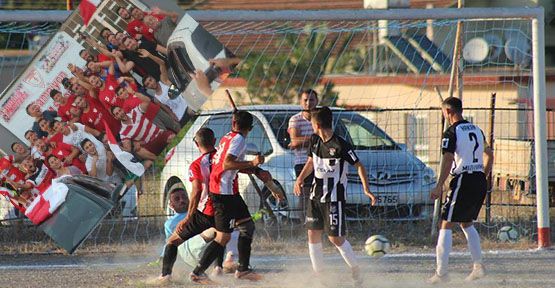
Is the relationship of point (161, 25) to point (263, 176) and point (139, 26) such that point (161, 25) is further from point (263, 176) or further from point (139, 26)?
point (263, 176)

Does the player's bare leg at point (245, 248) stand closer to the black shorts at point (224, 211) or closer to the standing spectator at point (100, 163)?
the black shorts at point (224, 211)

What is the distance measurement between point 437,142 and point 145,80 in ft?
19.9

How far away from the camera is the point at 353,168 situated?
45.7 feet

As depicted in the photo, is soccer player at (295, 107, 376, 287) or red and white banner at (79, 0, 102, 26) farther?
red and white banner at (79, 0, 102, 26)

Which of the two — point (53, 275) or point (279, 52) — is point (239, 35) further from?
point (53, 275)

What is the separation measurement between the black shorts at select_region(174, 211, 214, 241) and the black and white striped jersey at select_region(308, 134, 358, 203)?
3.35 feet

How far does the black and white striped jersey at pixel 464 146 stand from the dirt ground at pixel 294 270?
107 centimetres

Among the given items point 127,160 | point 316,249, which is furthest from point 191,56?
point 316,249

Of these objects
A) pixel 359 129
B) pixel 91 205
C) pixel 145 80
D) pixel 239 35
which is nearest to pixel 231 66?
pixel 145 80

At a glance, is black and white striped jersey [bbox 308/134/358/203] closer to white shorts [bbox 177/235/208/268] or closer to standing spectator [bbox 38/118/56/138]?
white shorts [bbox 177/235/208/268]

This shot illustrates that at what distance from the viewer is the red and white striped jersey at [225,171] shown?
9922mm

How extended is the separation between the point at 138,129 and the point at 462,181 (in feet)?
10.0

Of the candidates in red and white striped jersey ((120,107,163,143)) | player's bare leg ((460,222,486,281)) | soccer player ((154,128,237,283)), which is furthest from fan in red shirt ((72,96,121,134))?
player's bare leg ((460,222,486,281))

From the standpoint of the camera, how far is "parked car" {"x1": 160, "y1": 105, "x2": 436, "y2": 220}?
45.5ft
